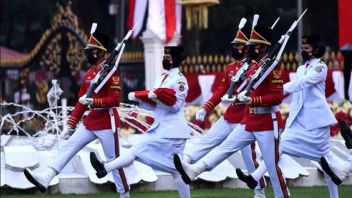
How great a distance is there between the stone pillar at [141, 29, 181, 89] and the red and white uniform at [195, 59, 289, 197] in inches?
378

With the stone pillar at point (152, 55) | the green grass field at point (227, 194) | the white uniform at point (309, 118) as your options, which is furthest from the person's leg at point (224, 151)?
the stone pillar at point (152, 55)

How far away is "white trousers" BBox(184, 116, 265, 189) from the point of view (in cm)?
1292

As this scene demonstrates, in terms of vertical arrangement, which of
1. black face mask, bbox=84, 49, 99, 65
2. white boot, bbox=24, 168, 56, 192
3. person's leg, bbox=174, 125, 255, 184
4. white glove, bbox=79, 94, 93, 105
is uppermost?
black face mask, bbox=84, 49, 99, 65

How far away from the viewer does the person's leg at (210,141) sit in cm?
1285

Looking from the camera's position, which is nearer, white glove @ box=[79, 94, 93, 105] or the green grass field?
white glove @ box=[79, 94, 93, 105]

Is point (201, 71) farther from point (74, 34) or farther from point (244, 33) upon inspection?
point (244, 33)

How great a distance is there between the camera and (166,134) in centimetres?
1214

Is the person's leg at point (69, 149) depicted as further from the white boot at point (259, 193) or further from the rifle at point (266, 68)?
the rifle at point (266, 68)

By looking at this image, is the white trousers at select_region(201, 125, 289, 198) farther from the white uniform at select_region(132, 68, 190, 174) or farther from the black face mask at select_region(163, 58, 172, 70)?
the black face mask at select_region(163, 58, 172, 70)

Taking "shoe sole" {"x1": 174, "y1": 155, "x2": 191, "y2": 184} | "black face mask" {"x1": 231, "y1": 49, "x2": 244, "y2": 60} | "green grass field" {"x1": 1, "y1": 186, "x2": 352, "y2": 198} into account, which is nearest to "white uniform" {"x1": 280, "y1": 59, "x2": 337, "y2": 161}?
"shoe sole" {"x1": 174, "y1": 155, "x2": 191, "y2": 184}

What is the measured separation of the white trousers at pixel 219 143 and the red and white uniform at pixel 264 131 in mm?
811

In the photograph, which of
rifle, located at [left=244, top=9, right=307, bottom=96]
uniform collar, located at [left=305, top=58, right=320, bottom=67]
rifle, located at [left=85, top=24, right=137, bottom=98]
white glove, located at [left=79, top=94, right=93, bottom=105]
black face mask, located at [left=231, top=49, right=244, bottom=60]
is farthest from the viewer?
black face mask, located at [left=231, top=49, right=244, bottom=60]

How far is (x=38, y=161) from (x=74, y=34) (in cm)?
882

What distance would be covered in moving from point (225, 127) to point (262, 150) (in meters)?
1.40
